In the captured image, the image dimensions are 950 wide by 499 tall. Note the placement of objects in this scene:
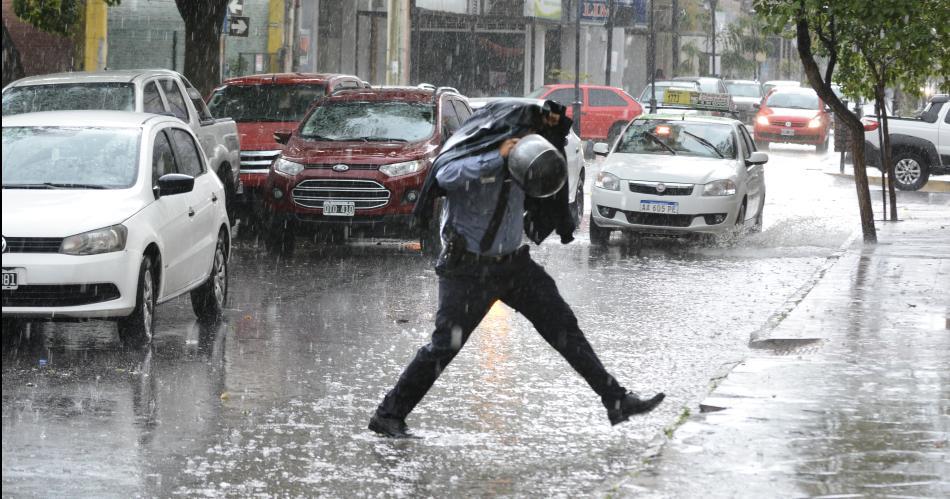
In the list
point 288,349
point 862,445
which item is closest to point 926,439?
point 862,445

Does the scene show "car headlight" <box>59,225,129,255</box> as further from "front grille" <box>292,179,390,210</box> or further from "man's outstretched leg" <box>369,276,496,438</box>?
"front grille" <box>292,179,390,210</box>

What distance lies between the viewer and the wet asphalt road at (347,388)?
6.71 meters

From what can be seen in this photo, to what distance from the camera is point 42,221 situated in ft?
31.2

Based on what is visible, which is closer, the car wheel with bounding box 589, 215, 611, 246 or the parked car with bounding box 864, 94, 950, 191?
the car wheel with bounding box 589, 215, 611, 246

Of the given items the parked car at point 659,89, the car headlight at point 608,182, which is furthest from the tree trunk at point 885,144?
the parked car at point 659,89

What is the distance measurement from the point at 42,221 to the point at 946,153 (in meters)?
21.1

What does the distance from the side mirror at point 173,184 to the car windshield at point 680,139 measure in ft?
29.9

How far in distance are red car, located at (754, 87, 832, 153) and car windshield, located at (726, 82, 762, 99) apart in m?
8.73

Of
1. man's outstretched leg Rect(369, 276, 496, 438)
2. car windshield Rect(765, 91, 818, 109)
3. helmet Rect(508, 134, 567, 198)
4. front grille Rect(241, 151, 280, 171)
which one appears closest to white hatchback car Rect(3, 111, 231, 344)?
man's outstretched leg Rect(369, 276, 496, 438)

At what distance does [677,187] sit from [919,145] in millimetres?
11732

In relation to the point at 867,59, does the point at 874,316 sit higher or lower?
lower

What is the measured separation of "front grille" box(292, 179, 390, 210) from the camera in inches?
619

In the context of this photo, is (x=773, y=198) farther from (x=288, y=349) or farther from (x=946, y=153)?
(x=288, y=349)

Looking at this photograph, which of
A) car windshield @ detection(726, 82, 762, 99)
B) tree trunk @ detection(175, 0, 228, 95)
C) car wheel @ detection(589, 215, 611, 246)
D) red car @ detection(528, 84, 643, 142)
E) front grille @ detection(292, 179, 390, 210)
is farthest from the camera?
car windshield @ detection(726, 82, 762, 99)
